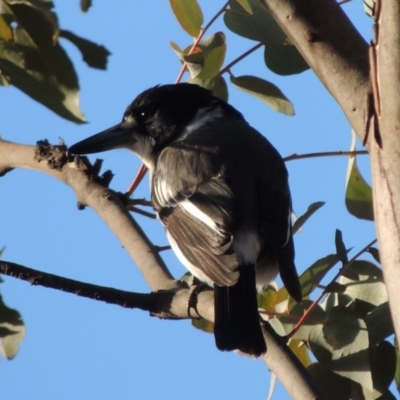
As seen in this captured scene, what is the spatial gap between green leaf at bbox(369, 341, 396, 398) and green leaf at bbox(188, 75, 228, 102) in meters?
0.92

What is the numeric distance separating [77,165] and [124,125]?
0.82m

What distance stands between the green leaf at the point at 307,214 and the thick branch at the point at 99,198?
0.38 metres

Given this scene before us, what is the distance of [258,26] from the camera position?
2170 millimetres

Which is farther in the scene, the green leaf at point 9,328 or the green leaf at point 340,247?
the green leaf at point 9,328

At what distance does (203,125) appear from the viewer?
3238mm

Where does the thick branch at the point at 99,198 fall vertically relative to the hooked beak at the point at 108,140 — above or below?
below

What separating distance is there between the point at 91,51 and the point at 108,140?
3.03 ft

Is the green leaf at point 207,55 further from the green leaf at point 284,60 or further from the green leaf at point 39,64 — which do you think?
the green leaf at point 39,64

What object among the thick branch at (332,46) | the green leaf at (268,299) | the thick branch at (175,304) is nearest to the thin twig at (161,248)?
the thick branch at (175,304)

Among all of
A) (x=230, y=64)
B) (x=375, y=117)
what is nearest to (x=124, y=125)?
(x=230, y=64)

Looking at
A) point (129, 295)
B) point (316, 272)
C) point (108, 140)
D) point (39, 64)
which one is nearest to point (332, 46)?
point (316, 272)

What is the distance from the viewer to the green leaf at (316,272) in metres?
2.03

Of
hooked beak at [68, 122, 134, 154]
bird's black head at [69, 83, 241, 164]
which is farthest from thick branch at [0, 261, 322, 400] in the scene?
bird's black head at [69, 83, 241, 164]

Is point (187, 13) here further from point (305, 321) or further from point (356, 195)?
point (305, 321)
